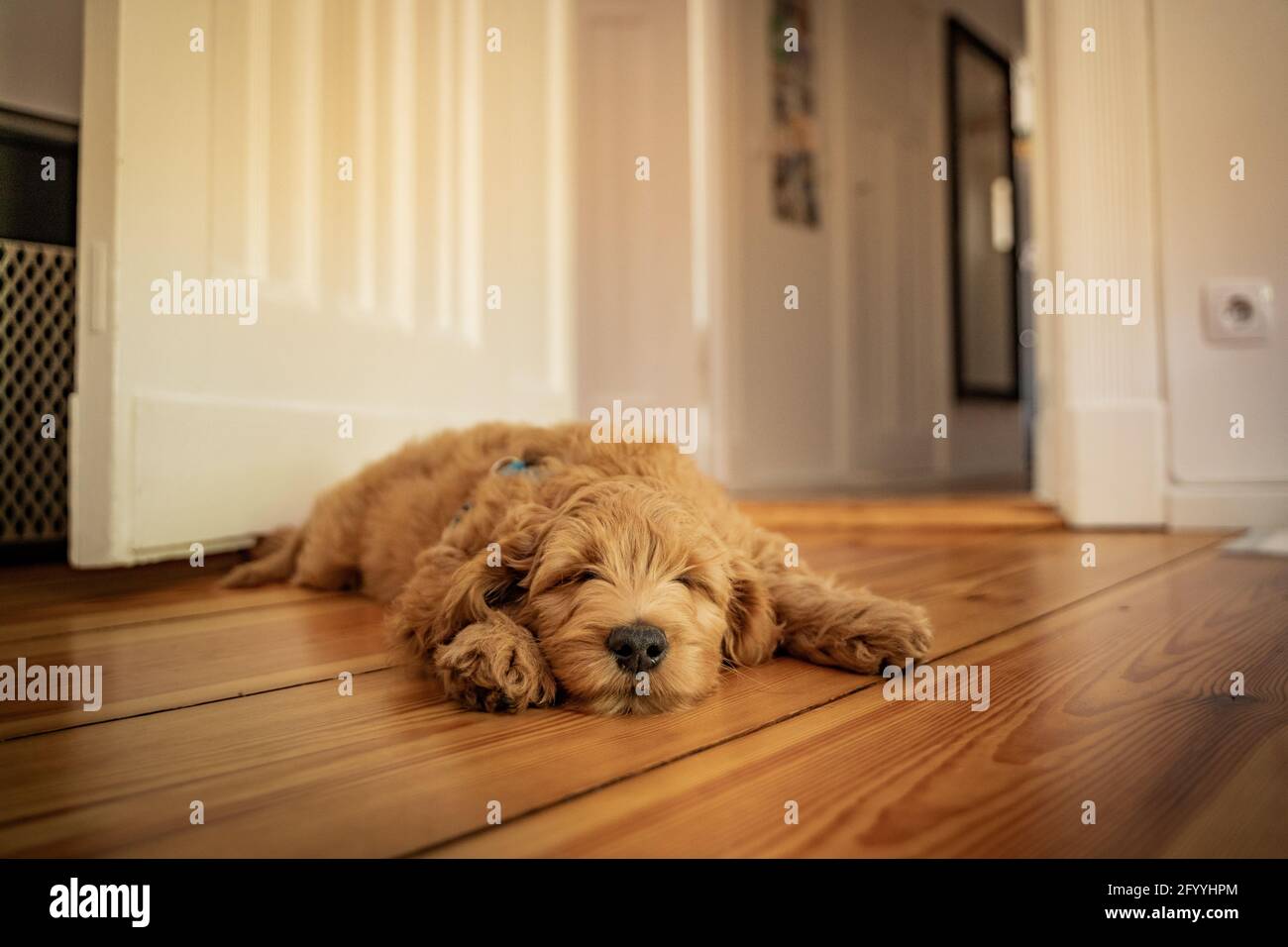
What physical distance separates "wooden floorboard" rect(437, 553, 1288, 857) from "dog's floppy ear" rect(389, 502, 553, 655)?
467mm

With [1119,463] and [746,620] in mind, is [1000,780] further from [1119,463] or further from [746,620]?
[1119,463]

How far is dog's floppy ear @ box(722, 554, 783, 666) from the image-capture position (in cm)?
140

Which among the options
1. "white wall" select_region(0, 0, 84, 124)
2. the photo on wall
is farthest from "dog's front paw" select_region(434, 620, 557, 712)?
the photo on wall

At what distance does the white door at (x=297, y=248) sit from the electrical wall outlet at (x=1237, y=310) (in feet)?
7.91

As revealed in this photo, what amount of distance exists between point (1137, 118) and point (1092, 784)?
3.22 meters

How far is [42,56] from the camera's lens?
246 cm

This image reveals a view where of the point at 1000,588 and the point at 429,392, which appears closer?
the point at 1000,588

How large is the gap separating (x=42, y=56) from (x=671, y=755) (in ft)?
8.75

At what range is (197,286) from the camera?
229 cm

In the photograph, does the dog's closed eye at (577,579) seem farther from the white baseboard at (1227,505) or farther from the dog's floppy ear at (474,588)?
the white baseboard at (1227,505)

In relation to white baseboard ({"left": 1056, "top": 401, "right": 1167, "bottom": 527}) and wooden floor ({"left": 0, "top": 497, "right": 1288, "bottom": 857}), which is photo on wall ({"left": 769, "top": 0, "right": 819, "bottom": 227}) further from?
wooden floor ({"left": 0, "top": 497, "right": 1288, "bottom": 857})

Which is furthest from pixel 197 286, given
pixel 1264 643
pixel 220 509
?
pixel 1264 643

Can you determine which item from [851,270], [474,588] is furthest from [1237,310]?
[851,270]
